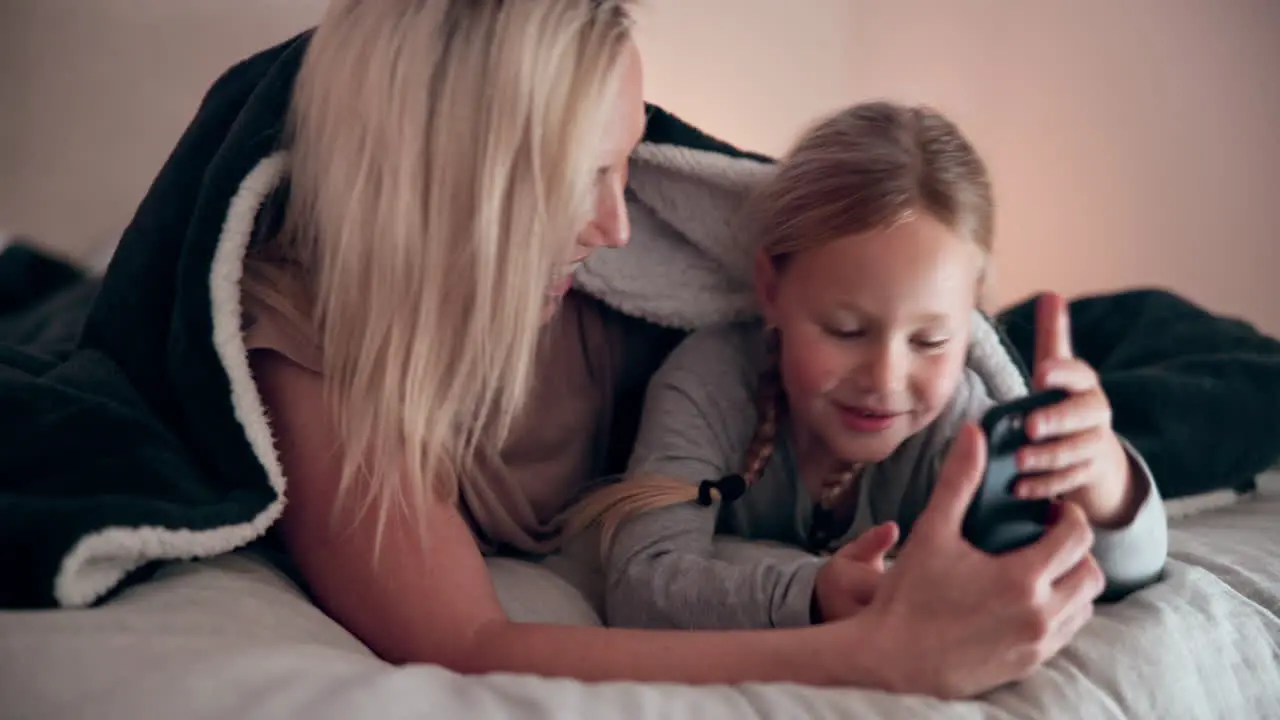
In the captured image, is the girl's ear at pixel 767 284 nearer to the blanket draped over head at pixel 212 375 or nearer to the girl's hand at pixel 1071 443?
the blanket draped over head at pixel 212 375

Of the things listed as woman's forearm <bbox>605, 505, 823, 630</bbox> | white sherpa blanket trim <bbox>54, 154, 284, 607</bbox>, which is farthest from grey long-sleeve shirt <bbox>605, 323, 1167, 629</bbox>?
white sherpa blanket trim <bbox>54, 154, 284, 607</bbox>

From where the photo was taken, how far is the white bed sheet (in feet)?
1.36

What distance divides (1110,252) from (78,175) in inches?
57.9

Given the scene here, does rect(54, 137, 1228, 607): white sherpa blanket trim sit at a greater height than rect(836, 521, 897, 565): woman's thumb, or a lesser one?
greater

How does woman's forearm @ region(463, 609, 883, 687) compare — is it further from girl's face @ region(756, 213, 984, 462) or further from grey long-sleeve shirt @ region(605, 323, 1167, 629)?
girl's face @ region(756, 213, 984, 462)

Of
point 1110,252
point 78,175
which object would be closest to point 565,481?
point 78,175

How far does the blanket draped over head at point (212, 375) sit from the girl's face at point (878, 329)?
13 centimetres

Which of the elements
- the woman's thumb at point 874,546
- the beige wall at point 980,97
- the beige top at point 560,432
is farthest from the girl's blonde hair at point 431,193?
the beige wall at point 980,97

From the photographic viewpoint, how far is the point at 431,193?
→ 0.58m

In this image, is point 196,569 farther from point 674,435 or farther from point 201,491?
point 674,435

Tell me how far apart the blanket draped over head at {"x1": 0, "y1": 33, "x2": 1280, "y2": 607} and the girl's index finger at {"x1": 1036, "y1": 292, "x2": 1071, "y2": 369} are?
0.20 metres

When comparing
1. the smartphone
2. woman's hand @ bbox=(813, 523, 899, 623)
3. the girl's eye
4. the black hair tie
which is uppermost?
the girl's eye

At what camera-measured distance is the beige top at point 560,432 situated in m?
0.75

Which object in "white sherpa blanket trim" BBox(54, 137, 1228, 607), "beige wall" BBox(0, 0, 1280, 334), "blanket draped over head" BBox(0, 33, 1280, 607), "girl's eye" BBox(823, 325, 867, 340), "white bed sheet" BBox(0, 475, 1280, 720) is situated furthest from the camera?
"beige wall" BBox(0, 0, 1280, 334)
